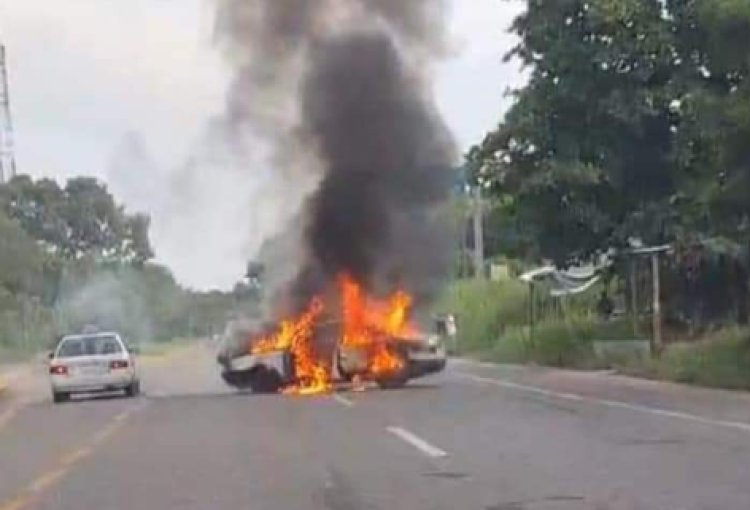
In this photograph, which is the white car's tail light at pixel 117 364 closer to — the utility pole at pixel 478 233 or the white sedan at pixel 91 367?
the white sedan at pixel 91 367

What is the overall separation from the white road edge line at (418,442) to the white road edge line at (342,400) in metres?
6.37

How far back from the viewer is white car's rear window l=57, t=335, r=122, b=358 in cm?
3541

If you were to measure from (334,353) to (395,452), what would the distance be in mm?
16577

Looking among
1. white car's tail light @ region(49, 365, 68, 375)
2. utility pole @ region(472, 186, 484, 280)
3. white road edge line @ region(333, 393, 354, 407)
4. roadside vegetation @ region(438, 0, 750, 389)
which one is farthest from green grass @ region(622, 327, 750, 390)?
utility pole @ region(472, 186, 484, 280)

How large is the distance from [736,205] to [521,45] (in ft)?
40.7

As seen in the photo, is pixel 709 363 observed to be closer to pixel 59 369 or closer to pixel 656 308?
pixel 656 308

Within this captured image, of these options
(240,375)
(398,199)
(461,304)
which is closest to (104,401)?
(240,375)

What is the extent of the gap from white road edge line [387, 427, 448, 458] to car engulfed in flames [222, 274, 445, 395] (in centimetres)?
1242

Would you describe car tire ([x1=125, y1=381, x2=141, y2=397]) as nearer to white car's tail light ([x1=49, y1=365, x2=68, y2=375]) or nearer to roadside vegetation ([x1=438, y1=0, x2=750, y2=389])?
white car's tail light ([x1=49, y1=365, x2=68, y2=375])

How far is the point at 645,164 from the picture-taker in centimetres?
4003

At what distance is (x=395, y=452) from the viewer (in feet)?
59.1

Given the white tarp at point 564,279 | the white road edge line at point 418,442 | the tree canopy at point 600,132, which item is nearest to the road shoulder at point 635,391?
the tree canopy at point 600,132

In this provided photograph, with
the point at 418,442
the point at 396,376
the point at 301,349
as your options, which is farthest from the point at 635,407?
the point at 301,349

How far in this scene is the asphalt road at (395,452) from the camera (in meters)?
13.8
